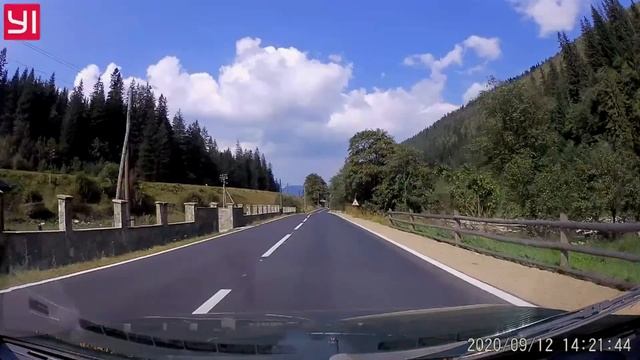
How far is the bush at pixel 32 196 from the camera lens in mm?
63094

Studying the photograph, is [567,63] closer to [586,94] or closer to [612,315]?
[586,94]

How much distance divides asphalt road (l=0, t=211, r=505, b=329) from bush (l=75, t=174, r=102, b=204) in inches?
2314

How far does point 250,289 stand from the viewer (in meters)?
10.3

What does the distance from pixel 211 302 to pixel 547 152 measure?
46.4 m

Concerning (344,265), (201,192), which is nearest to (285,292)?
(344,265)

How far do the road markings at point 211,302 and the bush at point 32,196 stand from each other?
58677 millimetres

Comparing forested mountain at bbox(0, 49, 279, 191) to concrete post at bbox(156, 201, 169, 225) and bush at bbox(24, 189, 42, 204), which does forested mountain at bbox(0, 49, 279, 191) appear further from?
concrete post at bbox(156, 201, 169, 225)

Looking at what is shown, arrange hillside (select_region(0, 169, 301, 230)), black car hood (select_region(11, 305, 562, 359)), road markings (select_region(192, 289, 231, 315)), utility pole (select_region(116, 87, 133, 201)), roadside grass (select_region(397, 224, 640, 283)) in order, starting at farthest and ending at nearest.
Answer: hillside (select_region(0, 169, 301, 230)) < utility pole (select_region(116, 87, 133, 201)) < roadside grass (select_region(397, 224, 640, 283)) < road markings (select_region(192, 289, 231, 315)) < black car hood (select_region(11, 305, 562, 359))

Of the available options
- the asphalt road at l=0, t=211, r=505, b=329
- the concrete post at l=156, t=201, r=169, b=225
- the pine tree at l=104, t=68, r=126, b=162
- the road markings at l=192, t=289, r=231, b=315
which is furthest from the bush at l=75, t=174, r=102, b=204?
the road markings at l=192, t=289, r=231, b=315

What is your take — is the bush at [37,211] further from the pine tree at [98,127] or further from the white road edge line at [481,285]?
the white road edge line at [481,285]

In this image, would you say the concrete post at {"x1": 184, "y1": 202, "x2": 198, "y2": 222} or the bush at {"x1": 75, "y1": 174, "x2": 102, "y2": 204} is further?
the bush at {"x1": 75, "y1": 174, "x2": 102, "y2": 204}

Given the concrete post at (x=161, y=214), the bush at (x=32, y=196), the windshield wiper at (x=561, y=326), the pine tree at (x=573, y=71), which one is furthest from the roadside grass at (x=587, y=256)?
the pine tree at (x=573, y=71)

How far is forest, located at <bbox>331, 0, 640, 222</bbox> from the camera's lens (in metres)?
29.1

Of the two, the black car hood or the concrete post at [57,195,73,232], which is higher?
the concrete post at [57,195,73,232]
